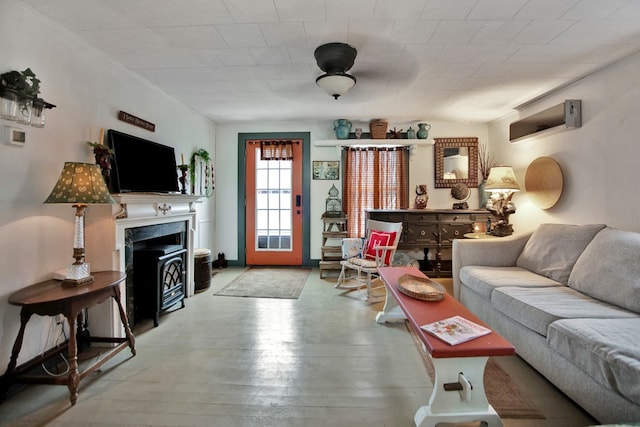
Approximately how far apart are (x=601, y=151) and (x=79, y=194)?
4.33 m

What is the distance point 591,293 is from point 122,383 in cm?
325

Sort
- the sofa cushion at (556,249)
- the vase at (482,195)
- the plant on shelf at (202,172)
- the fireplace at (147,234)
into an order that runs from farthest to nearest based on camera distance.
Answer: the vase at (482,195) < the plant on shelf at (202,172) < the sofa cushion at (556,249) < the fireplace at (147,234)

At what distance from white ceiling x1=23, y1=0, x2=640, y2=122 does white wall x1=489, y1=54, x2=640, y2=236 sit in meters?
0.19

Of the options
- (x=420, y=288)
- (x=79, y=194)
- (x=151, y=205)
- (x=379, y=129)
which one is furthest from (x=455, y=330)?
(x=379, y=129)

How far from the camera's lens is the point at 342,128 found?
4.59 m

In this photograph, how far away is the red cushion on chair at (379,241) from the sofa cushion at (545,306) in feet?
4.60

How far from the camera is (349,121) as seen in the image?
4.70 metres

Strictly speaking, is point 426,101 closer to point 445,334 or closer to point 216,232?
point 445,334

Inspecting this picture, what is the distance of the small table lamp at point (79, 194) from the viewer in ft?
6.06

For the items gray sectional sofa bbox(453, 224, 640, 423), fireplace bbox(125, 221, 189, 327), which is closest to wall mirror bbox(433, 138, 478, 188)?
gray sectional sofa bbox(453, 224, 640, 423)

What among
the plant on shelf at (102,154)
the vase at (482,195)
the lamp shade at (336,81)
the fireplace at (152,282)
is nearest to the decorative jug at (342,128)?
the lamp shade at (336,81)

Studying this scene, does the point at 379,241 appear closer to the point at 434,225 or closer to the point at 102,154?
the point at 434,225

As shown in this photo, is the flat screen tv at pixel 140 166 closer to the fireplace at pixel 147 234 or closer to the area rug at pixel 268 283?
the fireplace at pixel 147 234

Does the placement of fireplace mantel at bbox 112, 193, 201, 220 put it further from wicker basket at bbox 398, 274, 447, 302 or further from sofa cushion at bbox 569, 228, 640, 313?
sofa cushion at bbox 569, 228, 640, 313
